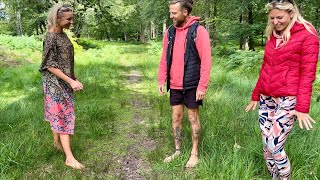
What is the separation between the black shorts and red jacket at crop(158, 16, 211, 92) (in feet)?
0.28

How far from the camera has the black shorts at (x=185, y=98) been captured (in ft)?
12.7

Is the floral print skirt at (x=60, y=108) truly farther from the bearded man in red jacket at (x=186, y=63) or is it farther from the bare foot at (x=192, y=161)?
the bare foot at (x=192, y=161)

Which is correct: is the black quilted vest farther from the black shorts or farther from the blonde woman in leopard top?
the blonde woman in leopard top

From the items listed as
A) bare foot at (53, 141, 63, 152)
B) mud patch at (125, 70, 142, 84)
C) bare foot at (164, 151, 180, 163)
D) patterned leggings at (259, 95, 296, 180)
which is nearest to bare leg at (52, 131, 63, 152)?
bare foot at (53, 141, 63, 152)

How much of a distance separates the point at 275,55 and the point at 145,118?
140 inches

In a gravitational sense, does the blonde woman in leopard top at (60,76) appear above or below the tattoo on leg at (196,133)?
above

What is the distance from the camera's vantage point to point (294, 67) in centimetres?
292

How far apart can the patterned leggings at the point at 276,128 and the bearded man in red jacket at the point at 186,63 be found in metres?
0.79

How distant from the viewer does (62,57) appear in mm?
3939

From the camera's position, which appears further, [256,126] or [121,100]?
[121,100]

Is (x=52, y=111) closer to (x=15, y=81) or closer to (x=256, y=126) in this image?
(x=256, y=126)

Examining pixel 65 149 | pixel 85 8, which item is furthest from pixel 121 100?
pixel 85 8

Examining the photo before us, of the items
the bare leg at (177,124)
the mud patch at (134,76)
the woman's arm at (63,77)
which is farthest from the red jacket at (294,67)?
the mud patch at (134,76)

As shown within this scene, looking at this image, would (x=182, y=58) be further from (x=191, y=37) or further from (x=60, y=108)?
(x=60, y=108)
